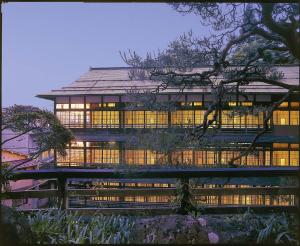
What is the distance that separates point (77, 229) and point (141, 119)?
112 inches

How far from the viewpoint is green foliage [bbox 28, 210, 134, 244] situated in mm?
1951

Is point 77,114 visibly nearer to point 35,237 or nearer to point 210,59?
point 210,59

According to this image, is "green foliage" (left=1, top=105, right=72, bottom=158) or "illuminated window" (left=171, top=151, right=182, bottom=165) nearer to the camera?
"illuminated window" (left=171, top=151, right=182, bottom=165)

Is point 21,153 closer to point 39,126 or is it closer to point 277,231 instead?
point 39,126

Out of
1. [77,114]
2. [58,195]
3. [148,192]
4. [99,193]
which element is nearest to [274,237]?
[148,192]

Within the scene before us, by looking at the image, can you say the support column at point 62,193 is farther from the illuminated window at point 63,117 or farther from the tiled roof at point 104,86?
the tiled roof at point 104,86

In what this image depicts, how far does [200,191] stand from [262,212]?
0.53 meters

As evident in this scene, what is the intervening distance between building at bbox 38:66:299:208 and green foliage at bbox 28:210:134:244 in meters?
0.64

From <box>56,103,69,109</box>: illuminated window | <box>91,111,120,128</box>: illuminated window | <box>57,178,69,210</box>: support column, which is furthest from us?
<box>56,103,69,109</box>: illuminated window

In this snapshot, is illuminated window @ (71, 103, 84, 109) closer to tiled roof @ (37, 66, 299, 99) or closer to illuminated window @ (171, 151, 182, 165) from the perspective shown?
tiled roof @ (37, 66, 299, 99)

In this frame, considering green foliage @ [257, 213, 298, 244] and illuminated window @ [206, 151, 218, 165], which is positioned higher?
illuminated window @ [206, 151, 218, 165]

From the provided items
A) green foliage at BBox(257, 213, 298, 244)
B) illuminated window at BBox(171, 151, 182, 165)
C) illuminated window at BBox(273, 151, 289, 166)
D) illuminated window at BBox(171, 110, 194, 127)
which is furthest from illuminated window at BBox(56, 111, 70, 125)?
illuminated window at BBox(273, 151, 289, 166)

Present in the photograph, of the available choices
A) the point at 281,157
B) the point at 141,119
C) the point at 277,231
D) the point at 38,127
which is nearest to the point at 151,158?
the point at 277,231

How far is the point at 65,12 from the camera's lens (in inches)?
98.3
